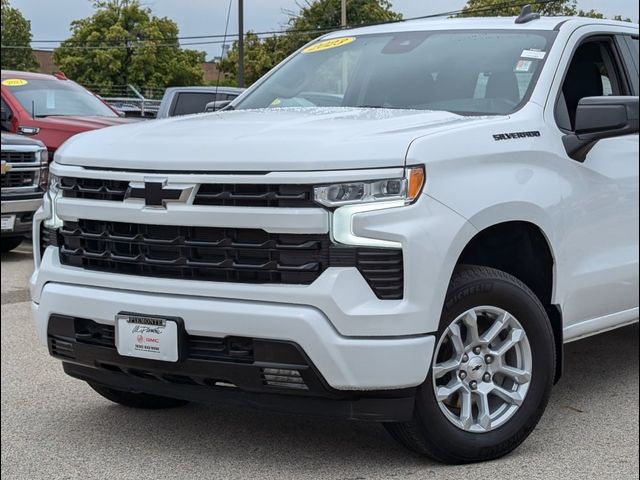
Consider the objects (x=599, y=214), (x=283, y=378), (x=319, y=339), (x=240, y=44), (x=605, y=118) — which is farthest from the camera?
(x=240, y=44)

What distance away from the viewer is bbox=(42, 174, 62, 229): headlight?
4.13 m

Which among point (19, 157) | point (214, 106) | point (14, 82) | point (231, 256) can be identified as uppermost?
point (14, 82)

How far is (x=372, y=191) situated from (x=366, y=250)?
217 mm

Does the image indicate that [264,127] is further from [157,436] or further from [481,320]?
[157,436]

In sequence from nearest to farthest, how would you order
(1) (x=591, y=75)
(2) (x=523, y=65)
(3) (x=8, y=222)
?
(2) (x=523, y=65) < (1) (x=591, y=75) < (3) (x=8, y=222)

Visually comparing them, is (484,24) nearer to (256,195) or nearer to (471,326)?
(471,326)

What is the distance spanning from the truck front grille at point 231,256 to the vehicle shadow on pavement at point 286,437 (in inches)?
22.6

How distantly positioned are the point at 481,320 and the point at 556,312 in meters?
0.50

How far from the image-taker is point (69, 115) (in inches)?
245

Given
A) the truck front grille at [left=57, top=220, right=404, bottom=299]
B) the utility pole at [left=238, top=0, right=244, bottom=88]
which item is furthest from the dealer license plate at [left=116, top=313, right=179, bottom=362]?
the utility pole at [left=238, top=0, right=244, bottom=88]

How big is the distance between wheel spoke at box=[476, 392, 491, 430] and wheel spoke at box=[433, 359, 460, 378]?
193 mm

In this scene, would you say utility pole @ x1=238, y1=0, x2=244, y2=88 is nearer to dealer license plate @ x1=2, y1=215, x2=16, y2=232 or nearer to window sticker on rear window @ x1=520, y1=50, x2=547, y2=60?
window sticker on rear window @ x1=520, y1=50, x2=547, y2=60

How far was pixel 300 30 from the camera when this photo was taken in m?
5.95

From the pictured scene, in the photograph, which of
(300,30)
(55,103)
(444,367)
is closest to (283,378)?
(444,367)
